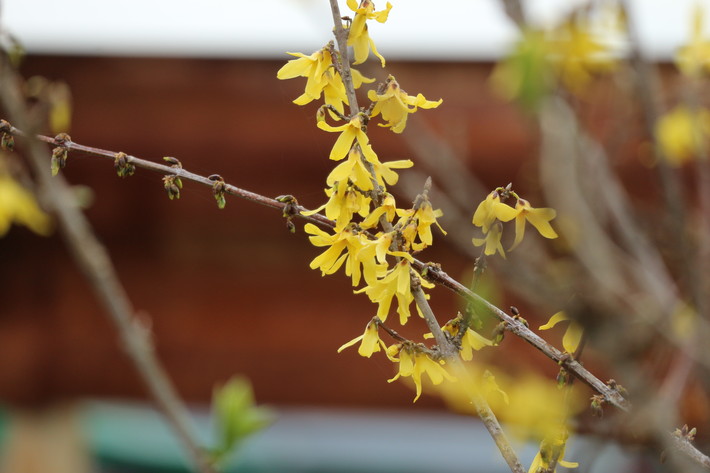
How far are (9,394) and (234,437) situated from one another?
1844mm

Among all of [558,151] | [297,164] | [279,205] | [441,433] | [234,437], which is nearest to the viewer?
[279,205]

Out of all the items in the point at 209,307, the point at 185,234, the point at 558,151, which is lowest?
the point at 558,151

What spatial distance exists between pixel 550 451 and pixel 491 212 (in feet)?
0.56

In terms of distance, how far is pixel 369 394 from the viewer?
2.60m

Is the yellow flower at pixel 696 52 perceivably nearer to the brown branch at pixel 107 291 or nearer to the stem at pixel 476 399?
the stem at pixel 476 399

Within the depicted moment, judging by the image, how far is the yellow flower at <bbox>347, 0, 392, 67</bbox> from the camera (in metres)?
0.62

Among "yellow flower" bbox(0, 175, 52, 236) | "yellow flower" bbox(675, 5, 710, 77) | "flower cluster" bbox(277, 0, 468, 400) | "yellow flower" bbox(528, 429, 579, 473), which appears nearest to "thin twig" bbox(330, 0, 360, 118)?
"flower cluster" bbox(277, 0, 468, 400)

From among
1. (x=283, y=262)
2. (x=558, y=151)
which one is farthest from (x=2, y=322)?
(x=558, y=151)

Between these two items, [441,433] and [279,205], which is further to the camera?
[441,433]

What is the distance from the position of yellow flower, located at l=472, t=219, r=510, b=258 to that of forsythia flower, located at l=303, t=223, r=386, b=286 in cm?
7

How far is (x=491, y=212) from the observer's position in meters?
0.58

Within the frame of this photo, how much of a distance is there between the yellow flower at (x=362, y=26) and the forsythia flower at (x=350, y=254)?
14cm

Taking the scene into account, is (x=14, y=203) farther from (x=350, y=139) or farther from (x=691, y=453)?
(x=691, y=453)

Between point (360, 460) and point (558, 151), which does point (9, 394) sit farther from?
point (558, 151)
